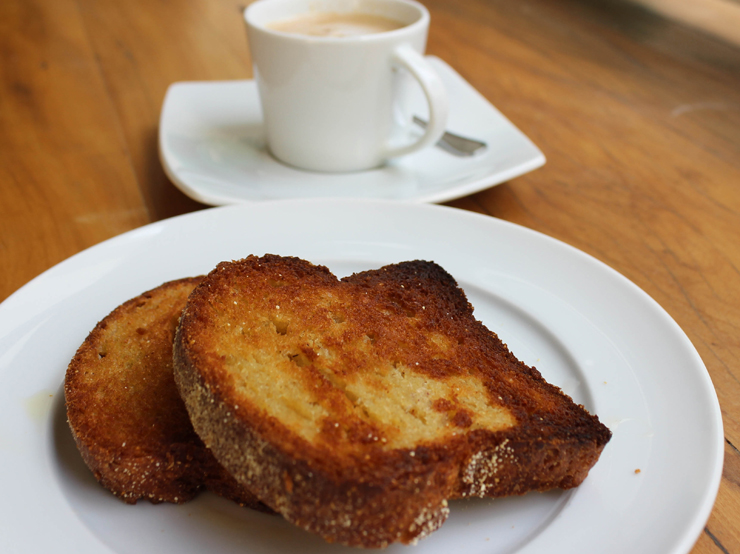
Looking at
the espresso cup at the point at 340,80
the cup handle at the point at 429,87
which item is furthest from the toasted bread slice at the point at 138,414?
the cup handle at the point at 429,87

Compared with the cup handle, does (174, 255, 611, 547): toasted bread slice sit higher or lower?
lower

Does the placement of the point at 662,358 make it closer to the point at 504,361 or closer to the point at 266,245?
the point at 504,361

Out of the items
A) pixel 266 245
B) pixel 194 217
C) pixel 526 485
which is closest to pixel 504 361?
pixel 526 485

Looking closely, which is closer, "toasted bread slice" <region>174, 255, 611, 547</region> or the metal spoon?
"toasted bread slice" <region>174, 255, 611, 547</region>

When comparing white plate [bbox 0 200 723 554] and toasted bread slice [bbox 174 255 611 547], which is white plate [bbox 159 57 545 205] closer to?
white plate [bbox 0 200 723 554]

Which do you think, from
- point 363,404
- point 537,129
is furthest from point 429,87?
point 363,404

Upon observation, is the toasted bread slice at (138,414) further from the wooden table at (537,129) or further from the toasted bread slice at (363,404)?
the wooden table at (537,129)

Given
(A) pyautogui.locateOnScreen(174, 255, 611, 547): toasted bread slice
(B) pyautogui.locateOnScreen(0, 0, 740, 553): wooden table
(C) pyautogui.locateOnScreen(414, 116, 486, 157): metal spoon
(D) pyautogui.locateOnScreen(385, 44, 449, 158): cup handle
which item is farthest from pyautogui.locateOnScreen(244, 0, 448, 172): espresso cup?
(A) pyautogui.locateOnScreen(174, 255, 611, 547): toasted bread slice
